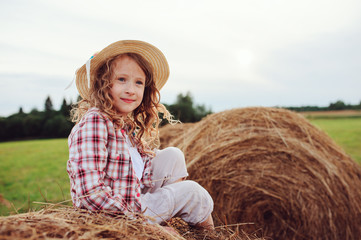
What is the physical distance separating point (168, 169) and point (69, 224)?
3.67ft

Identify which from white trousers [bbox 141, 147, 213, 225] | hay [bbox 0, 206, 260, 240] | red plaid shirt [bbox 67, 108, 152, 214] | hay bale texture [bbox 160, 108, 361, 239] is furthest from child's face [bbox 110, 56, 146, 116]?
hay bale texture [bbox 160, 108, 361, 239]

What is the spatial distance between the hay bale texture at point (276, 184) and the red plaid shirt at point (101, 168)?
1.34m

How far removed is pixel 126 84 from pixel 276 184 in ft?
6.36

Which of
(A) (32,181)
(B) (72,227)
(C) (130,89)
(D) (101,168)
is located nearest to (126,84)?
(C) (130,89)

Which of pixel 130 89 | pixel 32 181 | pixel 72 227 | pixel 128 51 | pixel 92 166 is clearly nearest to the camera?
pixel 72 227

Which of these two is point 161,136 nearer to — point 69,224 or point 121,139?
point 121,139

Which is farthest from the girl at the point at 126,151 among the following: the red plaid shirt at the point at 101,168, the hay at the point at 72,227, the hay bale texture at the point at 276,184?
the hay bale texture at the point at 276,184

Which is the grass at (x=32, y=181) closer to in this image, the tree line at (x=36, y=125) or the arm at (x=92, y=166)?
the arm at (x=92, y=166)

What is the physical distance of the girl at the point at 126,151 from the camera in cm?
181

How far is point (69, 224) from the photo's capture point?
1349 mm

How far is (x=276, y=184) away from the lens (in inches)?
125

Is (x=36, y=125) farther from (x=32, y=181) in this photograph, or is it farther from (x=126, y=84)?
(x=126, y=84)

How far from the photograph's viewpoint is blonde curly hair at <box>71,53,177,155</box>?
2.14m

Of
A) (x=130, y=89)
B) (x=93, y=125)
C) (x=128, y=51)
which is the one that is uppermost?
(x=128, y=51)
